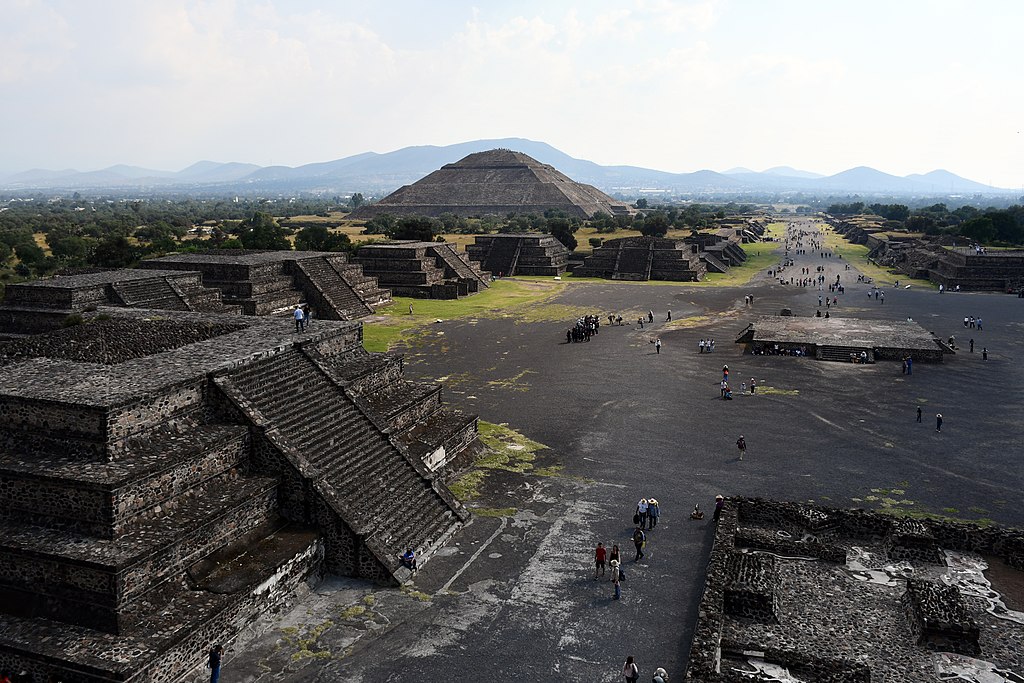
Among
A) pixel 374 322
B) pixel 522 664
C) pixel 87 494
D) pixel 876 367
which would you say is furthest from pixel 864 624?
pixel 374 322

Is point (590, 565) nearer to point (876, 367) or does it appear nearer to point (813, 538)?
point (813, 538)

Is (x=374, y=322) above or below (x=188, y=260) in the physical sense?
below

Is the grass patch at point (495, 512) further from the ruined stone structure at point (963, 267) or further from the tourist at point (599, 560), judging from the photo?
the ruined stone structure at point (963, 267)

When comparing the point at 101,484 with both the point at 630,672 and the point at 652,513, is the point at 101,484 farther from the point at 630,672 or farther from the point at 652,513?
the point at 652,513

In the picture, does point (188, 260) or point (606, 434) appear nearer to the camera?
point (606, 434)

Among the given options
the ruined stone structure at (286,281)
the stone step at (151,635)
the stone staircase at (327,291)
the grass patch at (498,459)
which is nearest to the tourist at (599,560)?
the grass patch at (498,459)

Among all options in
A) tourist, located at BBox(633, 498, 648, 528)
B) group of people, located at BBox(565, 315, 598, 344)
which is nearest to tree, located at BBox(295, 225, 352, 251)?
group of people, located at BBox(565, 315, 598, 344)

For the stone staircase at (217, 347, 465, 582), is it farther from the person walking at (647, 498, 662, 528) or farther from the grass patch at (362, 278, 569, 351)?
the grass patch at (362, 278, 569, 351)
